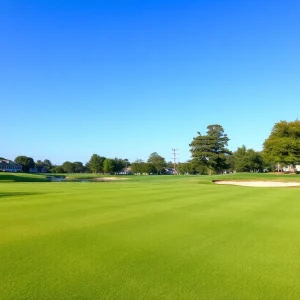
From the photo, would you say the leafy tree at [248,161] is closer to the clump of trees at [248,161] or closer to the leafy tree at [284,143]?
the clump of trees at [248,161]

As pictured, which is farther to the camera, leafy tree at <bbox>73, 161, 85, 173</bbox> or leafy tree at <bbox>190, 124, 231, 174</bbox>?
leafy tree at <bbox>73, 161, 85, 173</bbox>

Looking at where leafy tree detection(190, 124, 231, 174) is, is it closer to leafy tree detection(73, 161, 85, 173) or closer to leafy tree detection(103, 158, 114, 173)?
leafy tree detection(103, 158, 114, 173)

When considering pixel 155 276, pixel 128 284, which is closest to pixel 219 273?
pixel 155 276

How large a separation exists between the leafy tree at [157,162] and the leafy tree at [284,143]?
6770 cm

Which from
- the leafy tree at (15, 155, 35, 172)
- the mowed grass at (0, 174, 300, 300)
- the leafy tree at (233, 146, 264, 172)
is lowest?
the mowed grass at (0, 174, 300, 300)

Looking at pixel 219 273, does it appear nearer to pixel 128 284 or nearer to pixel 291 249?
pixel 128 284

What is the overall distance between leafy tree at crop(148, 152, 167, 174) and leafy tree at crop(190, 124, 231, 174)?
40916mm

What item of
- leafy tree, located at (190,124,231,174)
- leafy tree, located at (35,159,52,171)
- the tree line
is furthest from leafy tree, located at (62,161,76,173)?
leafy tree, located at (190,124,231,174)

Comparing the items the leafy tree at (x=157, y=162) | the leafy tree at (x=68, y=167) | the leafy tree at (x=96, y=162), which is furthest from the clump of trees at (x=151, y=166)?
the leafy tree at (x=68, y=167)

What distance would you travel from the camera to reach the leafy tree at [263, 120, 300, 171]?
48812 millimetres

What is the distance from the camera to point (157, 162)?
123 m

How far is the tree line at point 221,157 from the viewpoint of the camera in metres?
50.0

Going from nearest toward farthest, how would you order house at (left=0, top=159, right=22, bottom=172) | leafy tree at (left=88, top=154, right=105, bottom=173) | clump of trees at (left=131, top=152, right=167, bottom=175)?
clump of trees at (left=131, top=152, right=167, bottom=175), leafy tree at (left=88, top=154, right=105, bottom=173), house at (left=0, top=159, right=22, bottom=172)

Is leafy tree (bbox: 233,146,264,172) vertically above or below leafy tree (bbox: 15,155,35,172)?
below
